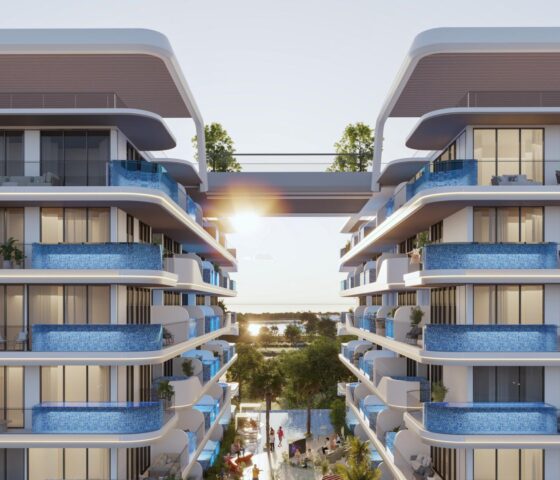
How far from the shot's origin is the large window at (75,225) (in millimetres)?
22500

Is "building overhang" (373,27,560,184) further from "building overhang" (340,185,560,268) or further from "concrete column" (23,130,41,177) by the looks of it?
"concrete column" (23,130,41,177)

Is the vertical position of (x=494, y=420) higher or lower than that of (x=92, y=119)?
lower

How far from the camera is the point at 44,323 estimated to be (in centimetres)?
2212

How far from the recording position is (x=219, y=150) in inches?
1652

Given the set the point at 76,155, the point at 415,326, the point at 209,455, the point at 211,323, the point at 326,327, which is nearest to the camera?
the point at 76,155

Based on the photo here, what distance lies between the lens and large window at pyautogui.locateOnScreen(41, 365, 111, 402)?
22.2 meters

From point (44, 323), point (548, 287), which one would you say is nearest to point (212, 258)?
point (44, 323)

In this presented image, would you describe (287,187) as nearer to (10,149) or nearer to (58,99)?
(58,99)

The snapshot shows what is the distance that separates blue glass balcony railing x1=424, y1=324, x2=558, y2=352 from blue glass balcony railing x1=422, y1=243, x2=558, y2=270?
1.82 metres

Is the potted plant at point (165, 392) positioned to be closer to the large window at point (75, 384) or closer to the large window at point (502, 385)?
the large window at point (75, 384)

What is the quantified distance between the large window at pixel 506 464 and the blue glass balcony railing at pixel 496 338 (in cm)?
337

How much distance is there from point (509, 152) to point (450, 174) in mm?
2595

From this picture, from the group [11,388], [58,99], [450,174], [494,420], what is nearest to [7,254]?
[11,388]

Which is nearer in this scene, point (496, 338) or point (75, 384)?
point (496, 338)
